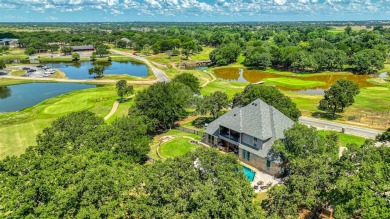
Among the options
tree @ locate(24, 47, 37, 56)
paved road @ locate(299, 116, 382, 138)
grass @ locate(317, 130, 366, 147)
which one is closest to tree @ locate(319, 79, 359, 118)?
paved road @ locate(299, 116, 382, 138)

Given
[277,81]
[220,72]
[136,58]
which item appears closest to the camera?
[277,81]

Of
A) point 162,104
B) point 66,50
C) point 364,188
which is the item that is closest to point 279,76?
point 162,104

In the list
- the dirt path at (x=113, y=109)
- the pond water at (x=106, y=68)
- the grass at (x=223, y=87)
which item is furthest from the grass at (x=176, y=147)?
the pond water at (x=106, y=68)

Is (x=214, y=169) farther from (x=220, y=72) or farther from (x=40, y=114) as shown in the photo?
(x=220, y=72)

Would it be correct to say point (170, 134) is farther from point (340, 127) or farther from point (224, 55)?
point (224, 55)

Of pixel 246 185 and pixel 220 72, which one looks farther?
pixel 220 72

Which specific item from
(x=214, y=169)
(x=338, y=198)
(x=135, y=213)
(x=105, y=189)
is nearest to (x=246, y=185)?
(x=214, y=169)

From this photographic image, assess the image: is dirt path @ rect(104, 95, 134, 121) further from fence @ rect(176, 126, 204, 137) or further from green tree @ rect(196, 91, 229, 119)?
green tree @ rect(196, 91, 229, 119)
